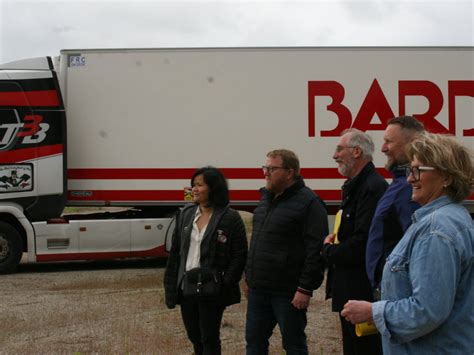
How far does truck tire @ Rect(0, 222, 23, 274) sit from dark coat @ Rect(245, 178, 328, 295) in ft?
21.4

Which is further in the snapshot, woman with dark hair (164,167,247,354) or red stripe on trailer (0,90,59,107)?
red stripe on trailer (0,90,59,107)

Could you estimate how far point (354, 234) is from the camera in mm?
3604

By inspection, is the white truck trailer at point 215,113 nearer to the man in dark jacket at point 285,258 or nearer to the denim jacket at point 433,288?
the man in dark jacket at point 285,258

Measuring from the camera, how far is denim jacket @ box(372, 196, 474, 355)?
6.79 feet

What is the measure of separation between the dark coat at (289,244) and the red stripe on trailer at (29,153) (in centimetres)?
628

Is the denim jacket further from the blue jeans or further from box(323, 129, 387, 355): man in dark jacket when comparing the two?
the blue jeans

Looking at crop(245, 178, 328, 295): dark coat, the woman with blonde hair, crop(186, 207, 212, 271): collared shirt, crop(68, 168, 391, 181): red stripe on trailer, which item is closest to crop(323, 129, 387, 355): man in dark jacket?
crop(245, 178, 328, 295): dark coat

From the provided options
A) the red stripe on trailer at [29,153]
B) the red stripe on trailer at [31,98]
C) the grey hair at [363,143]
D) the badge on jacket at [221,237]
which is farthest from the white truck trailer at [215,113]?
the grey hair at [363,143]

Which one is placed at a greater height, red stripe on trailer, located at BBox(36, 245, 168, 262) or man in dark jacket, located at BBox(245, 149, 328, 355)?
man in dark jacket, located at BBox(245, 149, 328, 355)

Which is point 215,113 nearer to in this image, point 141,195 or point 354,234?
point 141,195

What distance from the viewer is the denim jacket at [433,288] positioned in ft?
6.79

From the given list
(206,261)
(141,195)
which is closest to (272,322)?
(206,261)

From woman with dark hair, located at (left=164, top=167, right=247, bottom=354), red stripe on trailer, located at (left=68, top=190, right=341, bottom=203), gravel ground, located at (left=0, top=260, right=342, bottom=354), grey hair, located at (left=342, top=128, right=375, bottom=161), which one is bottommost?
gravel ground, located at (left=0, top=260, right=342, bottom=354)

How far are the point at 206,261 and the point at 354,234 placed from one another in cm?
107
